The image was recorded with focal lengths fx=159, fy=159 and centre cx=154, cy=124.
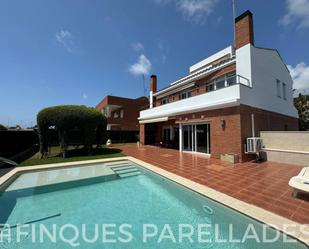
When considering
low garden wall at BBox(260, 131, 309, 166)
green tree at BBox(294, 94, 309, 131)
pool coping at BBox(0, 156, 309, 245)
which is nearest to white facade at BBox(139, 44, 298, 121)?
low garden wall at BBox(260, 131, 309, 166)

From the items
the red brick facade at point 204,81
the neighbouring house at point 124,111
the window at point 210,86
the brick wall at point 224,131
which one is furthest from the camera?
the neighbouring house at point 124,111

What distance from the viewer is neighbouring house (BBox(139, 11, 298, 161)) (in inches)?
703

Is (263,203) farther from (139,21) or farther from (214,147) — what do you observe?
(139,21)

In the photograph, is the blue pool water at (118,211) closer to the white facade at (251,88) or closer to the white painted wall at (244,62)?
the white facade at (251,88)

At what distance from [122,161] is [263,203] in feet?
51.0

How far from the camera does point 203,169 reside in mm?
14469

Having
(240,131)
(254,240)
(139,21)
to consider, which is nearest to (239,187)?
(254,240)

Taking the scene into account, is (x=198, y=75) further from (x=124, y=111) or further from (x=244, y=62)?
(x=124, y=111)

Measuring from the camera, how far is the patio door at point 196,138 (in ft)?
72.2

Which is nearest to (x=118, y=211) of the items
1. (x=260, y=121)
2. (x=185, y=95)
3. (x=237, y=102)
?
(x=237, y=102)

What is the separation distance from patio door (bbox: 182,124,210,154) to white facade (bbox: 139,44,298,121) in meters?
2.61

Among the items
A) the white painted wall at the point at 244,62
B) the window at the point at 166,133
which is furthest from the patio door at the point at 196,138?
the window at the point at 166,133

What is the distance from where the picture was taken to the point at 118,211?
8.71m

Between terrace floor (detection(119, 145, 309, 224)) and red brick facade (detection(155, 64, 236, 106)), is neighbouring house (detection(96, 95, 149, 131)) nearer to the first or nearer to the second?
red brick facade (detection(155, 64, 236, 106))
